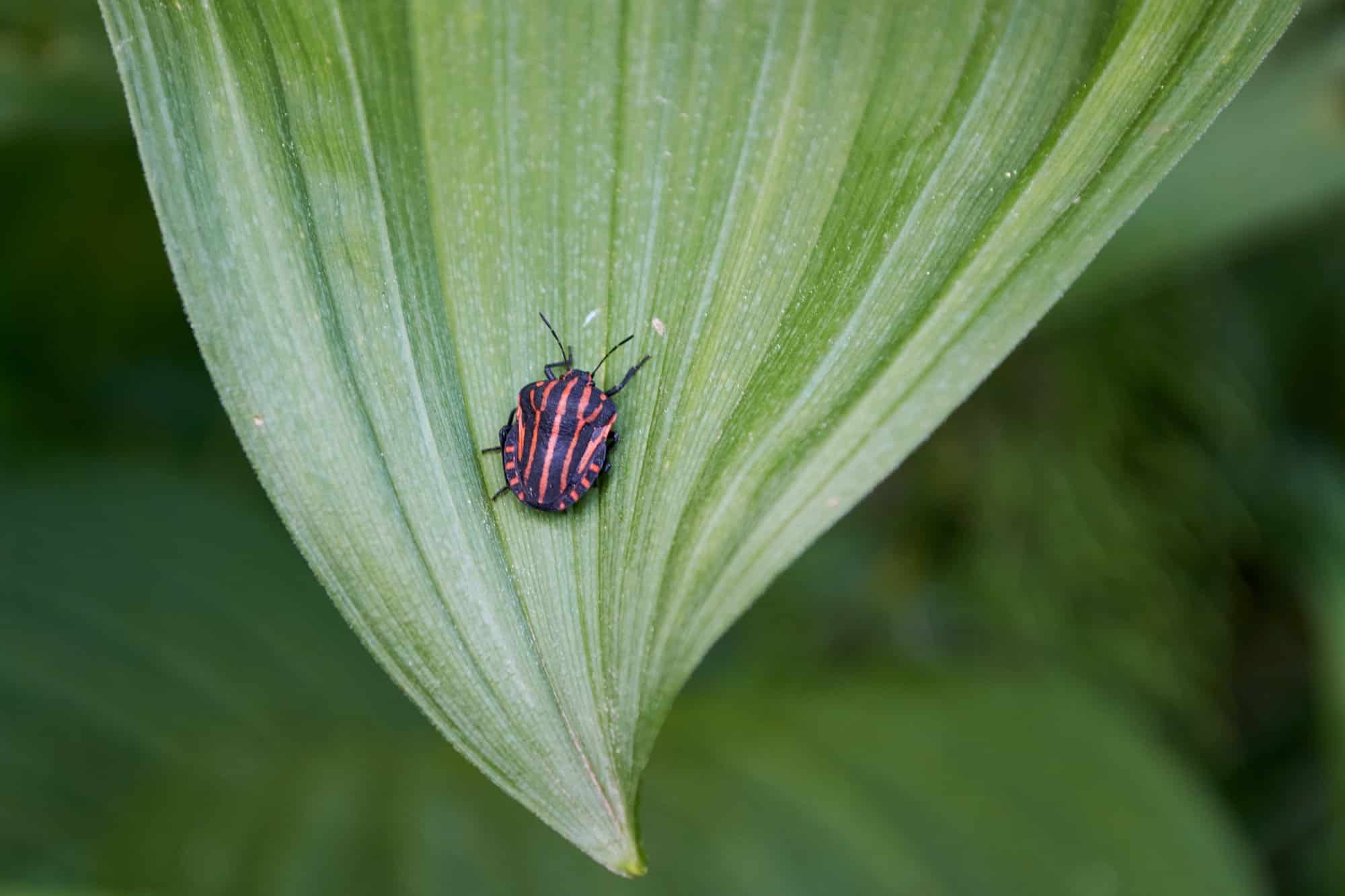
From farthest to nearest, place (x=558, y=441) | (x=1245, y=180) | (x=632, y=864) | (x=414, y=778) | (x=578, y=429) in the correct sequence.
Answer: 1. (x=1245, y=180)
2. (x=414, y=778)
3. (x=578, y=429)
4. (x=558, y=441)
5. (x=632, y=864)

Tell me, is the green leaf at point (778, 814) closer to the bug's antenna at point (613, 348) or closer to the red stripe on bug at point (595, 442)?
the red stripe on bug at point (595, 442)

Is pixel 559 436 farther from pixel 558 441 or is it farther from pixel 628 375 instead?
pixel 628 375

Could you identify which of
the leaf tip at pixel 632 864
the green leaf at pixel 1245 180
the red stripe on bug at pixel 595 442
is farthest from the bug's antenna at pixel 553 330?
the green leaf at pixel 1245 180

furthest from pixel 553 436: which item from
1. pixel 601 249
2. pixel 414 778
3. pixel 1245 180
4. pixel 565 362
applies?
pixel 1245 180

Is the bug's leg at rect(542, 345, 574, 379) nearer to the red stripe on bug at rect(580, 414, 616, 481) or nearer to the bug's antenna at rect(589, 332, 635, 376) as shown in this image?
the bug's antenna at rect(589, 332, 635, 376)

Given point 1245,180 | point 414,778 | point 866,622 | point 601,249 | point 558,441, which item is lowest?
point 414,778

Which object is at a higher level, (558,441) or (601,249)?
(601,249)

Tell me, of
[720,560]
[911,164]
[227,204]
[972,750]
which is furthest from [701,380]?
[972,750]
